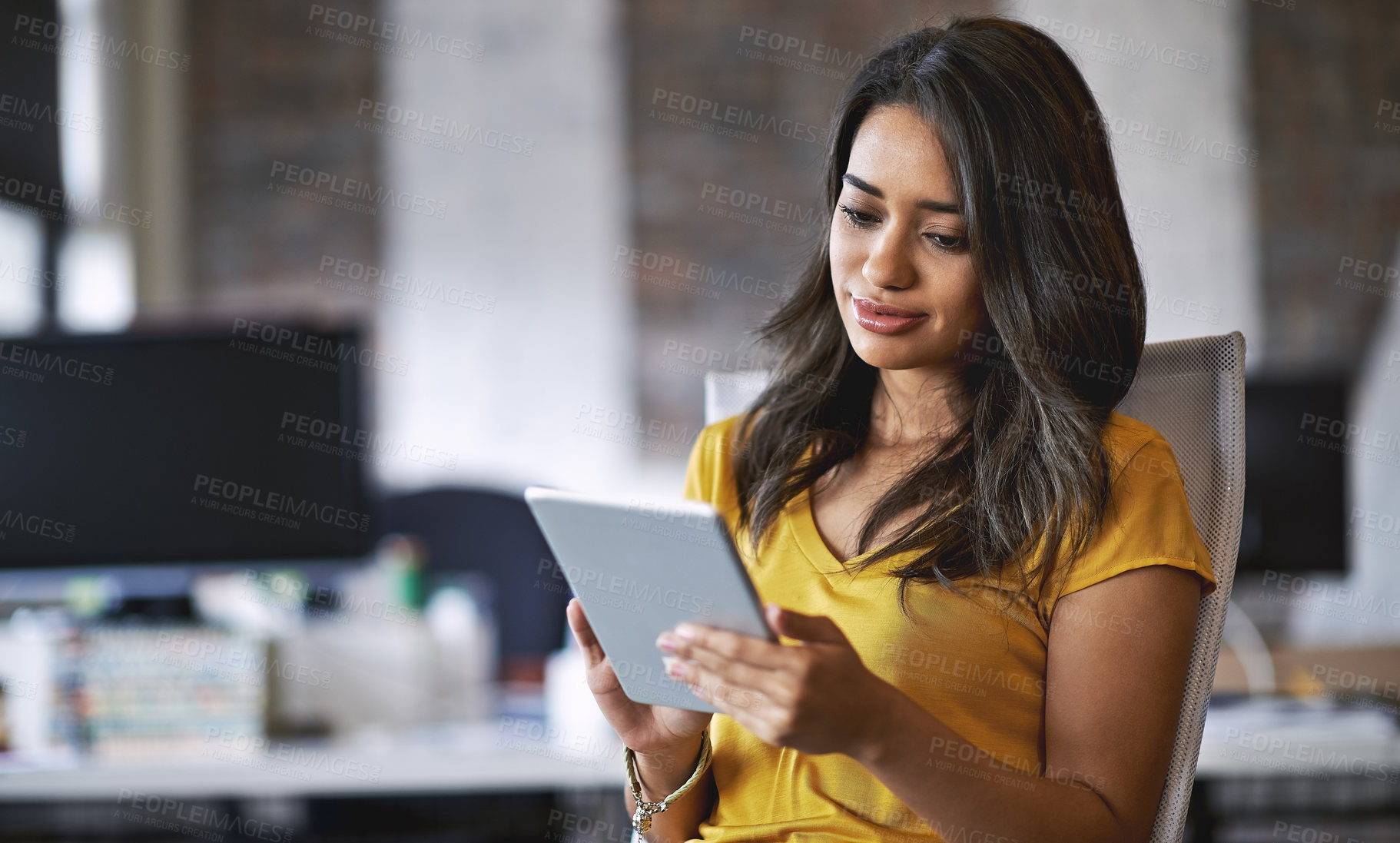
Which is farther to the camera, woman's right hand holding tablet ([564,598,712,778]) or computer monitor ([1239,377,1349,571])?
computer monitor ([1239,377,1349,571])

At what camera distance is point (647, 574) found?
0.85 m

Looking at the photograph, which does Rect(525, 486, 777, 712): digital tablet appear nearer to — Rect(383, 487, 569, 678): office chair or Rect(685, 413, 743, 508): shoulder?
Rect(685, 413, 743, 508): shoulder

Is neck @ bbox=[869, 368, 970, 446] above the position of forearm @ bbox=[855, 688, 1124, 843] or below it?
above

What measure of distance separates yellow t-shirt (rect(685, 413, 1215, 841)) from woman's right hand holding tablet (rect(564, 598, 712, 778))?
0.25 feet

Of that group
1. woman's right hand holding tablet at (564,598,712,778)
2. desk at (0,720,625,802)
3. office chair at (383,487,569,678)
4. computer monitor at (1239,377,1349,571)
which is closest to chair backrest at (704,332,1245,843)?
woman's right hand holding tablet at (564,598,712,778)

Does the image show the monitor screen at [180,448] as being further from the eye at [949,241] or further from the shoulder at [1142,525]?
the shoulder at [1142,525]

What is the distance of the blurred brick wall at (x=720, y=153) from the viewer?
3615 mm

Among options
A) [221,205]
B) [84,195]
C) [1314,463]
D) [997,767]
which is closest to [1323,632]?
[1314,463]

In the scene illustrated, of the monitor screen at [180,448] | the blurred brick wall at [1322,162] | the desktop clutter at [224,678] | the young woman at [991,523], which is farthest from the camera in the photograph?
the blurred brick wall at [1322,162]

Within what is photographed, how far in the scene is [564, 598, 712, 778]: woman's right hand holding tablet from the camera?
1014 mm

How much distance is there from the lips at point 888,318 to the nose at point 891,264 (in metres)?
0.02

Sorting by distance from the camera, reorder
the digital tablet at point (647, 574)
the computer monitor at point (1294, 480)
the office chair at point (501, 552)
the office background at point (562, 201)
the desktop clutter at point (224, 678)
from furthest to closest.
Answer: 1. the office background at point (562, 201)
2. the office chair at point (501, 552)
3. the computer monitor at point (1294, 480)
4. the desktop clutter at point (224, 678)
5. the digital tablet at point (647, 574)

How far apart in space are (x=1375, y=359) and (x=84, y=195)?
385cm

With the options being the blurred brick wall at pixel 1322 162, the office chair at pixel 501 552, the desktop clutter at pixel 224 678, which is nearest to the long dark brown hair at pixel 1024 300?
the desktop clutter at pixel 224 678
